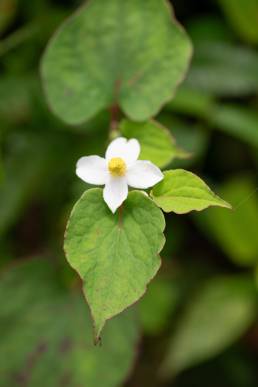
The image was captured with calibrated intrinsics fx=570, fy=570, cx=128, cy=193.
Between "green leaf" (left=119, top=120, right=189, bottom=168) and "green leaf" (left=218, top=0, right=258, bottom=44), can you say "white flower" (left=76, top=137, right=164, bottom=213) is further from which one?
"green leaf" (left=218, top=0, right=258, bottom=44)

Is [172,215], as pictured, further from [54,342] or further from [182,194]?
[182,194]

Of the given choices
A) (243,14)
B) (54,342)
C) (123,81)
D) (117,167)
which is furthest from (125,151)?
(243,14)

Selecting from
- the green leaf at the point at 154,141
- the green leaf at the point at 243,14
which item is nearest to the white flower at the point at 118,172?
the green leaf at the point at 154,141

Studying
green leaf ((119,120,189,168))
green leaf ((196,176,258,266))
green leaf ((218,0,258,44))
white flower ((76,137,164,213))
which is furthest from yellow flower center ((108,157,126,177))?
green leaf ((218,0,258,44))

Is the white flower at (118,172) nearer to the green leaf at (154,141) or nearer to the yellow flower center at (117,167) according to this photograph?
the yellow flower center at (117,167)

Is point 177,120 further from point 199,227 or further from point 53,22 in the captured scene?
point 53,22

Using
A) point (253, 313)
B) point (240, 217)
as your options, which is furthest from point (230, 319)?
point (240, 217)

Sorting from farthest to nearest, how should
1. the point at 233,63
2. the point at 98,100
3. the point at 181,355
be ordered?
the point at 233,63, the point at 181,355, the point at 98,100
